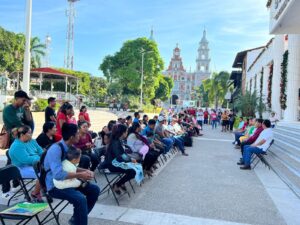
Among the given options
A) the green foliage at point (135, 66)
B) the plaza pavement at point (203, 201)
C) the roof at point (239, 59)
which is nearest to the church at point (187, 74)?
the green foliage at point (135, 66)

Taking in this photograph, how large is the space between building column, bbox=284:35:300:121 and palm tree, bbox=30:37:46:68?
38.9 m

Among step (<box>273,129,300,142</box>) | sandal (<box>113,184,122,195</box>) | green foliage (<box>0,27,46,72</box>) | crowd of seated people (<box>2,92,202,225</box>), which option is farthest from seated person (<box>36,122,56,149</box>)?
green foliage (<box>0,27,46,72</box>)

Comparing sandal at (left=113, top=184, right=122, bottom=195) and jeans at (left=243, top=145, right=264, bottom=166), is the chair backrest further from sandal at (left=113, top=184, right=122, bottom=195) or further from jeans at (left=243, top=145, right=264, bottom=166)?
jeans at (left=243, top=145, right=264, bottom=166)

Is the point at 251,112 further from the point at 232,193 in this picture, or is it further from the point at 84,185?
the point at 84,185

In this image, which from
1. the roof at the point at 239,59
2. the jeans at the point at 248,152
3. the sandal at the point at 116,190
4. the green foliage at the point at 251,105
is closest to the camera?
the sandal at the point at 116,190

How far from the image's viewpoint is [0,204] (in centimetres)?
495

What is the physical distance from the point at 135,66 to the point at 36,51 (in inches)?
593

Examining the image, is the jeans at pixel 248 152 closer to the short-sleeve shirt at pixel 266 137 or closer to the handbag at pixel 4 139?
the short-sleeve shirt at pixel 266 137

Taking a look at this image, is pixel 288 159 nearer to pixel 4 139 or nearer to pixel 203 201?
pixel 203 201

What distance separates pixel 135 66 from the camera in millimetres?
46094

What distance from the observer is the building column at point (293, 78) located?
14625 mm

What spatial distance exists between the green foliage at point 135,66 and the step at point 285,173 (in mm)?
36881

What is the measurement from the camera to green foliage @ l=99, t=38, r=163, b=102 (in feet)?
150

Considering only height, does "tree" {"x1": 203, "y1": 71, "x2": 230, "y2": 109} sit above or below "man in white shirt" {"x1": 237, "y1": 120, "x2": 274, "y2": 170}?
above
